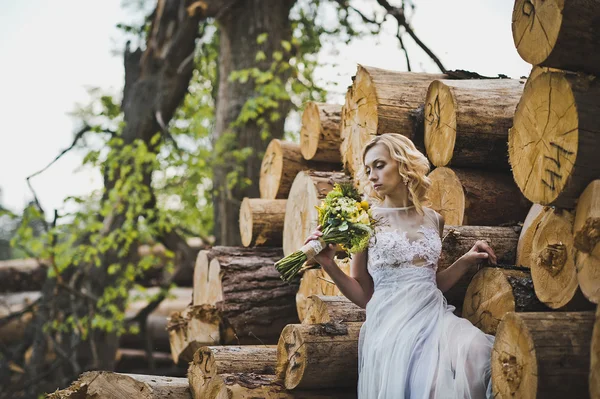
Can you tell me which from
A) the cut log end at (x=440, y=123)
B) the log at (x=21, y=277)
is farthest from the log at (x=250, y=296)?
the log at (x=21, y=277)

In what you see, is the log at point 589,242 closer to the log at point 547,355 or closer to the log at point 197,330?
the log at point 547,355

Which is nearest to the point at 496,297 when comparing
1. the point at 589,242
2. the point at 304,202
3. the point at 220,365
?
the point at 589,242

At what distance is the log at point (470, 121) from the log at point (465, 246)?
1.60 ft

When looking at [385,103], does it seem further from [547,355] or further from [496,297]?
[547,355]

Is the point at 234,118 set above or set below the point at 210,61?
below

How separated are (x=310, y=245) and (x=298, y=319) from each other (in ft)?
5.62

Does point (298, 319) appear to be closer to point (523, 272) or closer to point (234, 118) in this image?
point (523, 272)

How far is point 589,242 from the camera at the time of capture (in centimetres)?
252

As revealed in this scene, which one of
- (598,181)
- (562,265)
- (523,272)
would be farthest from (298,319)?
(598,181)

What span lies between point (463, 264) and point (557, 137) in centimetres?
89

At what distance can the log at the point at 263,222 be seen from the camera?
17.3 feet

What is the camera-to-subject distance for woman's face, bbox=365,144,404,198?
3.41 meters

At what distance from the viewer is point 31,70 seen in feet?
33.0

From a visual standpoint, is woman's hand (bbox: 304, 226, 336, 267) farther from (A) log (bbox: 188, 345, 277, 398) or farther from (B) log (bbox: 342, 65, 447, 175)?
(B) log (bbox: 342, 65, 447, 175)
